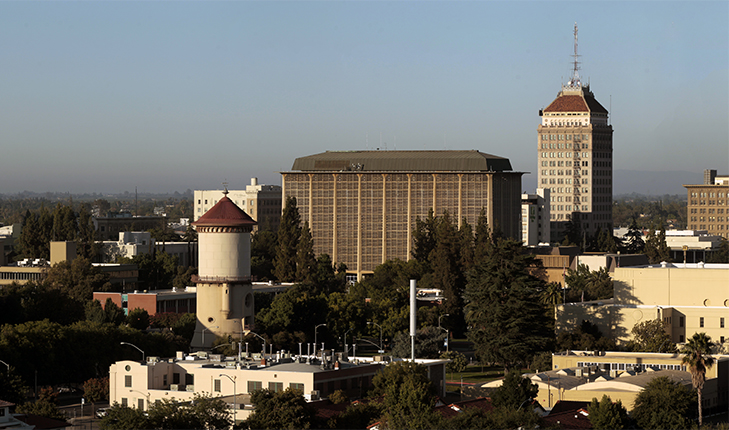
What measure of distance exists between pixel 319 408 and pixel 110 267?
9212 centimetres

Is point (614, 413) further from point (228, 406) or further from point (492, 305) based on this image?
point (492, 305)

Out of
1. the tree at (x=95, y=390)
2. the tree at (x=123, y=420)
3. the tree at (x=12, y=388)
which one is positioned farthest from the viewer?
the tree at (x=95, y=390)

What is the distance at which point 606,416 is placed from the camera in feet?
248

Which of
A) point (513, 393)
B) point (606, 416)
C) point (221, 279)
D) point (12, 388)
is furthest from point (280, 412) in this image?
point (221, 279)

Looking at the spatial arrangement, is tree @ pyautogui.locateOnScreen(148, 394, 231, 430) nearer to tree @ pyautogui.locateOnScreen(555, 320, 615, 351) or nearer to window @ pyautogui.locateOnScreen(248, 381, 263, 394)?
window @ pyautogui.locateOnScreen(248, 381, 263, 394)

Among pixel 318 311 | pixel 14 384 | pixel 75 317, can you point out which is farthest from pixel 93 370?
pixel 318 311

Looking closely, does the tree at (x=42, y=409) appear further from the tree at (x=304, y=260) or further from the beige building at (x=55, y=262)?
the beige building at (x=55, y=262)

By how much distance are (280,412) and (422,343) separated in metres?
46.5

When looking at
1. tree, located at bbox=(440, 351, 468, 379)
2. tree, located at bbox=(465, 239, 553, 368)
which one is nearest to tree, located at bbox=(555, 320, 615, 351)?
tree, located at bbox=(465, 239, 553, 368)

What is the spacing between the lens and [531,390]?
84562mm

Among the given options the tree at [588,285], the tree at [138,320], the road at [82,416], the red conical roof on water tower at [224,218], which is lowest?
the road at [82,416]

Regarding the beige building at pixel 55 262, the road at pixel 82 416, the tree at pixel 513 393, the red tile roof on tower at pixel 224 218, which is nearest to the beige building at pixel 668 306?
the red tile roof on tower at pixel 224 218

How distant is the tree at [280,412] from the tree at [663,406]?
2162 centimetres

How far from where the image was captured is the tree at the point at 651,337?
11619 centimetres
